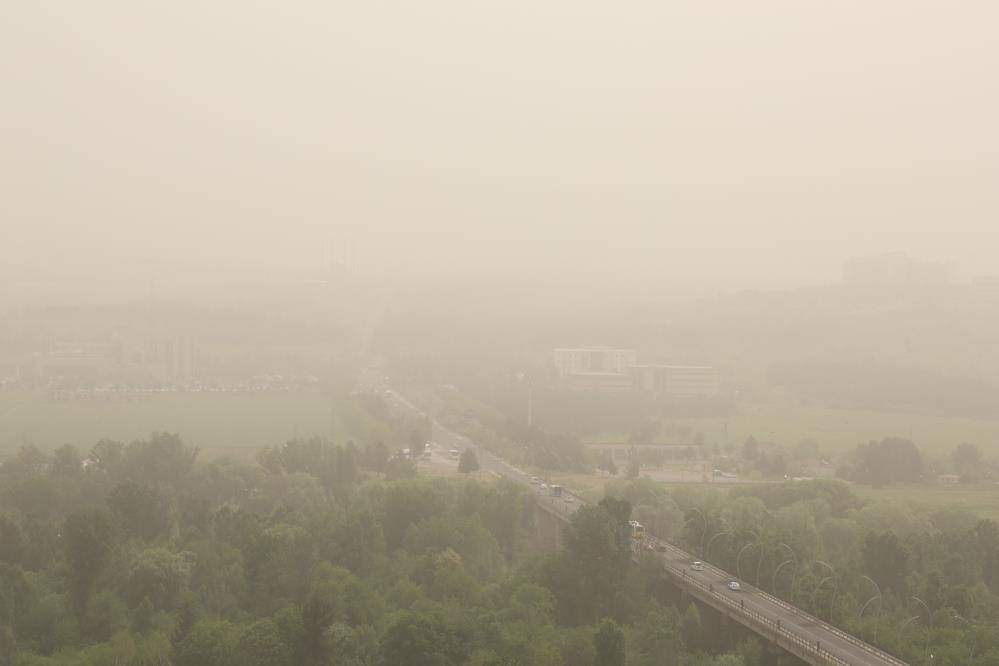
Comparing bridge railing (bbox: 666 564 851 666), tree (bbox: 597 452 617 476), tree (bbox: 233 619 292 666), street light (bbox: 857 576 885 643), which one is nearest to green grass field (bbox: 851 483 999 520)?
tree (bbox: 597 452 617 476)

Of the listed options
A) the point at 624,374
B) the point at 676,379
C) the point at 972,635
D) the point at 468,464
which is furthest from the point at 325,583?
the point at 624,374

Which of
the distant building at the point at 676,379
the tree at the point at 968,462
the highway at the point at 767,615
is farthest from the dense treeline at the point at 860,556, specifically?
the distant building at the point at 676,379

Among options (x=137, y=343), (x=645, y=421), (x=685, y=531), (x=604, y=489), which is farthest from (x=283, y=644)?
(x=137, y=343)

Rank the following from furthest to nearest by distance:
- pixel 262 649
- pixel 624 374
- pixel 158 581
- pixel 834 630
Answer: pixel 624 374, pixel 158 581, pixel 834 630, pixel 262 649

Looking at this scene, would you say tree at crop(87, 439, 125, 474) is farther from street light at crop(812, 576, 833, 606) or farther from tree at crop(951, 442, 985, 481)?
tree at crop(951, 442, 985, 481)

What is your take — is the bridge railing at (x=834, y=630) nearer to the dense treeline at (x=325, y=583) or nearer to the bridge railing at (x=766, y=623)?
the bridge railing at (x=766, y=623)

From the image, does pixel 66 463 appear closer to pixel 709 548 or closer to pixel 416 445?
pixel 416 445
